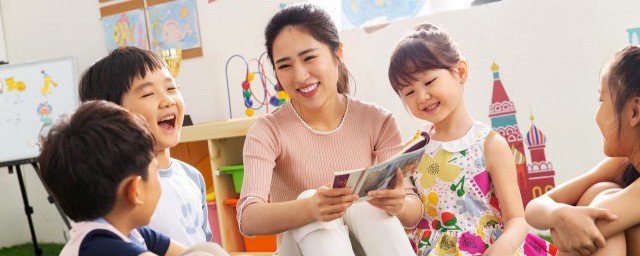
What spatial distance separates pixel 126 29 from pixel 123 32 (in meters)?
0.03

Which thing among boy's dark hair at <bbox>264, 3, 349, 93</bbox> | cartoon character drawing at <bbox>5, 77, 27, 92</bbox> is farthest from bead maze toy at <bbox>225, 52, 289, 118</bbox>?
boy's dark hair at <bbox>264, 3, 349, 93</bbox>

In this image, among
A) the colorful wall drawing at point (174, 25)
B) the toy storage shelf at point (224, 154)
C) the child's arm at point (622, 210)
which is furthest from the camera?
the colorful wall drawing at point (174, 25)

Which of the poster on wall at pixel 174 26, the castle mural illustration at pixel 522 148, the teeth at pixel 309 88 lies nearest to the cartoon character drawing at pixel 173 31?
the poster on wall at pixel 174 26

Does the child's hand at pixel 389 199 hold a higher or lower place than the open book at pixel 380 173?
lower

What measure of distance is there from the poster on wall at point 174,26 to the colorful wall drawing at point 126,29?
51 millimetres

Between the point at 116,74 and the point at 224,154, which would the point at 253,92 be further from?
the point at 116,74

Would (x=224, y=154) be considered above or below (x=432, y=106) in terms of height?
below

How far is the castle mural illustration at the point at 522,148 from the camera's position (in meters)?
2.47

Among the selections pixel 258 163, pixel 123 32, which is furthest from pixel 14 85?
pixel 258 163

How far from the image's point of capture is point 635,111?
3.59ft

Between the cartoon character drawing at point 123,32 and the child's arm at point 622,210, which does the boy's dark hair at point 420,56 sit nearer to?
the child's arm at point 622,210

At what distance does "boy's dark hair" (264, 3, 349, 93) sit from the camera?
1.41 meters

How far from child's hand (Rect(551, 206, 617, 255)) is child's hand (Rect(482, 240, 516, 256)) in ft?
0.41

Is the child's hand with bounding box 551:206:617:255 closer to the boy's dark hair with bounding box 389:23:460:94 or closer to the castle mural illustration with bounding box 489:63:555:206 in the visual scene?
the boy's dark hair with bounding box 389:23:460:94
